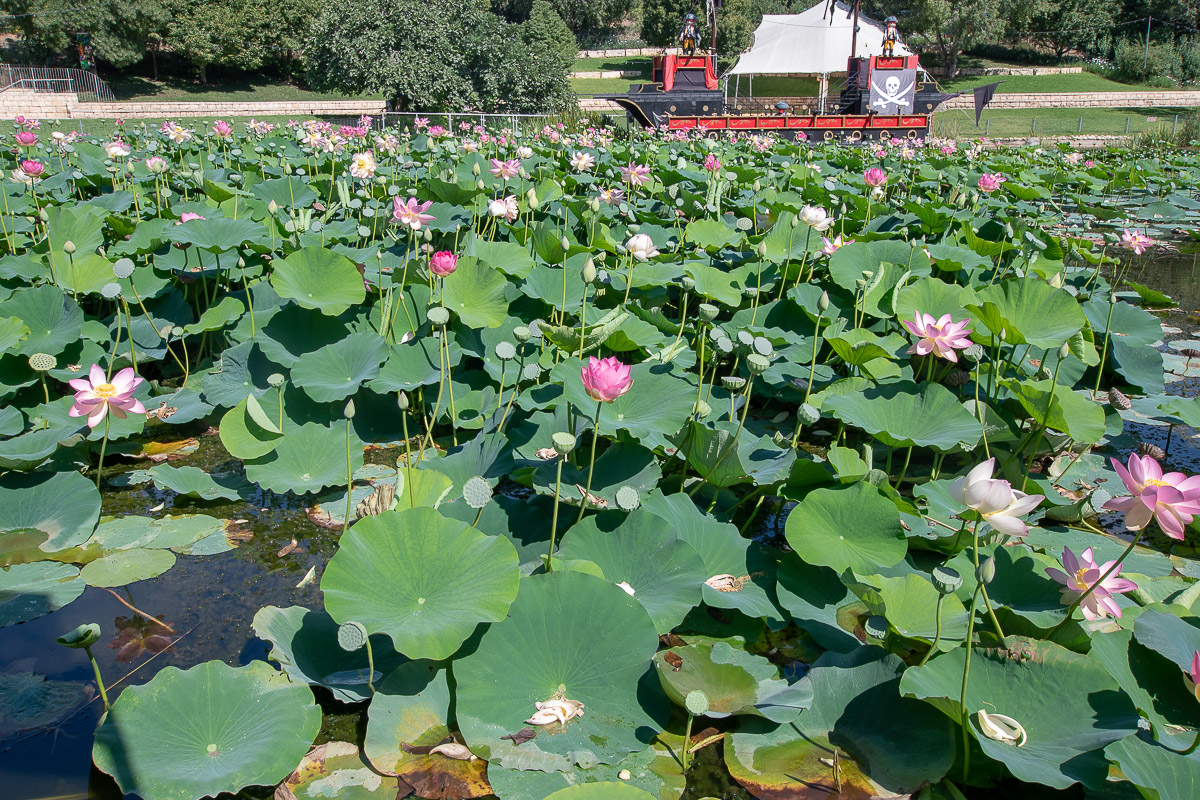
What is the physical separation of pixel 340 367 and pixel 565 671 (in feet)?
4.13

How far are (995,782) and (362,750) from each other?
97cm

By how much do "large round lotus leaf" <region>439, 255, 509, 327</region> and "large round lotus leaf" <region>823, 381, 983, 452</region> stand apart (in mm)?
1061

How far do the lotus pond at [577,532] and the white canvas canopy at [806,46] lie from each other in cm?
2768

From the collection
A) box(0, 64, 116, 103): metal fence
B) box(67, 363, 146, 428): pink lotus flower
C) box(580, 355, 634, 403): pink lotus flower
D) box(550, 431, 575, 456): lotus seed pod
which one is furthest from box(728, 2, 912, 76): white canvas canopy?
box(550, 431, 575, 456): lotus seed pod

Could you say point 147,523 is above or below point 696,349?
below

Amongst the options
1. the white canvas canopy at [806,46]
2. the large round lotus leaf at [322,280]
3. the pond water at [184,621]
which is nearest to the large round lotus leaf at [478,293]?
the large round lotus leaf at [322,280]

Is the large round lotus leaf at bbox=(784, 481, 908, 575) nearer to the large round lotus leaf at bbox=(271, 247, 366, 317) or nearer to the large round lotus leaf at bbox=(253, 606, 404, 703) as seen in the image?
the large round lotus leaf at bbox=(253, 606, 404, 703)

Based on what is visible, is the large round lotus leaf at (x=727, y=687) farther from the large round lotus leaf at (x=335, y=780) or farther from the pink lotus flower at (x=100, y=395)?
the pink lotus flower at (x=100, y=395)

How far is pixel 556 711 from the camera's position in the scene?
117 cm

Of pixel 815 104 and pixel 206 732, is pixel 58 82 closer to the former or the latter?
pixel 815 104

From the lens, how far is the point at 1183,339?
3.47 meters

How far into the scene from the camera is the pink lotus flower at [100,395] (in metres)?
1.68

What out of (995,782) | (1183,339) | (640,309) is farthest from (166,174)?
(1183,339)

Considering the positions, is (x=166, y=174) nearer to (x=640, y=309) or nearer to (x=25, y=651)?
(x=640, y=309)
